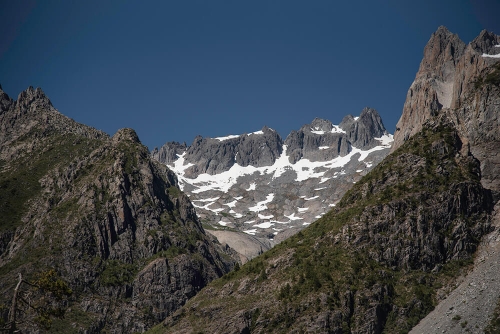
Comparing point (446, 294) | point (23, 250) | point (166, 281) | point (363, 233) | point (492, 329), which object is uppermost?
point (23, 250)

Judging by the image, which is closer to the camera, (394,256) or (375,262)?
(375,262)

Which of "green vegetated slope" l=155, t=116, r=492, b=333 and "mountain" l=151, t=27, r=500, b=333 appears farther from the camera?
"green vegetated slope" l=155, t=116, r=492, b=333

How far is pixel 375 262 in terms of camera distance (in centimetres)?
11381

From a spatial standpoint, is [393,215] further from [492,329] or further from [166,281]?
[166,281]

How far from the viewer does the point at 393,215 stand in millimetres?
119438

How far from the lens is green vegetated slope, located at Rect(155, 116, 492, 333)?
10512cm

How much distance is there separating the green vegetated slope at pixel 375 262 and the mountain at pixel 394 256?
Result: 0.22m

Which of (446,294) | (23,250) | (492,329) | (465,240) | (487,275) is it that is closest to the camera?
(492,329)

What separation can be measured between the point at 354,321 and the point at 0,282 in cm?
12513

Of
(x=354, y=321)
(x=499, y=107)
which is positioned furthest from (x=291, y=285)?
(x=499, y=107)

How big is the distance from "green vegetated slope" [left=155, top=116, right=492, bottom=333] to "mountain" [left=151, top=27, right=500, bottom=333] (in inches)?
8.8

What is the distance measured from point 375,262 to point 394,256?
458 cm

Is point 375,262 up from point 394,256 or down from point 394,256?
down

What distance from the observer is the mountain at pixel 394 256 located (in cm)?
10412
